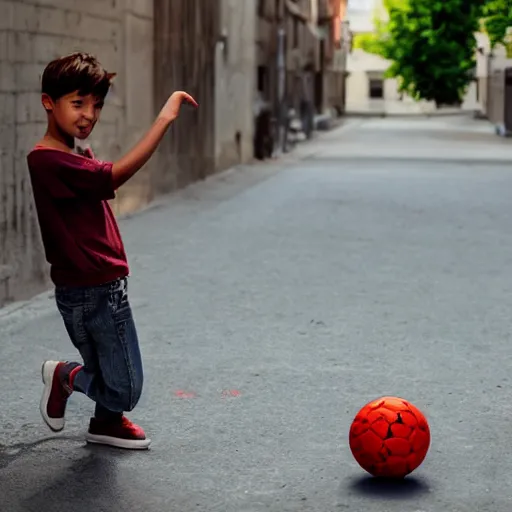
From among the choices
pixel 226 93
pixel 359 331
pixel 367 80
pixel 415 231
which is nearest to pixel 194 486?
pixel 359 331

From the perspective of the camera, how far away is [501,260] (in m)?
10.4

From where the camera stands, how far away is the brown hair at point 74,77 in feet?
13.9

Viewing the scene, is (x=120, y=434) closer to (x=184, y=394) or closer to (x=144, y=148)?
(x=184, y=394)

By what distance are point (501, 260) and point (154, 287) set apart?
3137 millimetres

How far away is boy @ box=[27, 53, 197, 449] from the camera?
4273 mm

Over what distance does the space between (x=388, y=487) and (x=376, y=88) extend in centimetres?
9173

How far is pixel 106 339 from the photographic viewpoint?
4574mm

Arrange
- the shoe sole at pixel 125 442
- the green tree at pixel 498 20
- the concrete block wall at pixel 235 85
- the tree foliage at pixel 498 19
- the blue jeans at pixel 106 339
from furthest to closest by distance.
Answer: the tree foliage at pixel 498 19 → the green tree at pixel 498 20 → the concrete block wall at pixel 235 85 → the shoe sole at pixel 125 442 → the blue jeans at pixel 106 339

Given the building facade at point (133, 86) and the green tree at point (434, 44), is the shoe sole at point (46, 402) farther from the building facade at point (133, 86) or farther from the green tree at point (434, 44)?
the green tree at point (434, 44)

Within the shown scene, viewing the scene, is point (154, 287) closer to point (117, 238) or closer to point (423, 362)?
point (423, 362)

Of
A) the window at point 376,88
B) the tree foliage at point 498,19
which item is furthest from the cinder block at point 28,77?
the window at point 376,88

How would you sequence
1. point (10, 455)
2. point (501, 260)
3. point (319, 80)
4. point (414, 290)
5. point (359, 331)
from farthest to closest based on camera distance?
point (319, 80)
point (501, 260)
point (414, 290)
point (359, 331)
point (10, 455)

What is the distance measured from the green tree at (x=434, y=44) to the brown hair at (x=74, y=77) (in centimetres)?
5247

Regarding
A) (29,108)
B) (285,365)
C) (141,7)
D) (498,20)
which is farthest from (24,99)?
(498,20)
